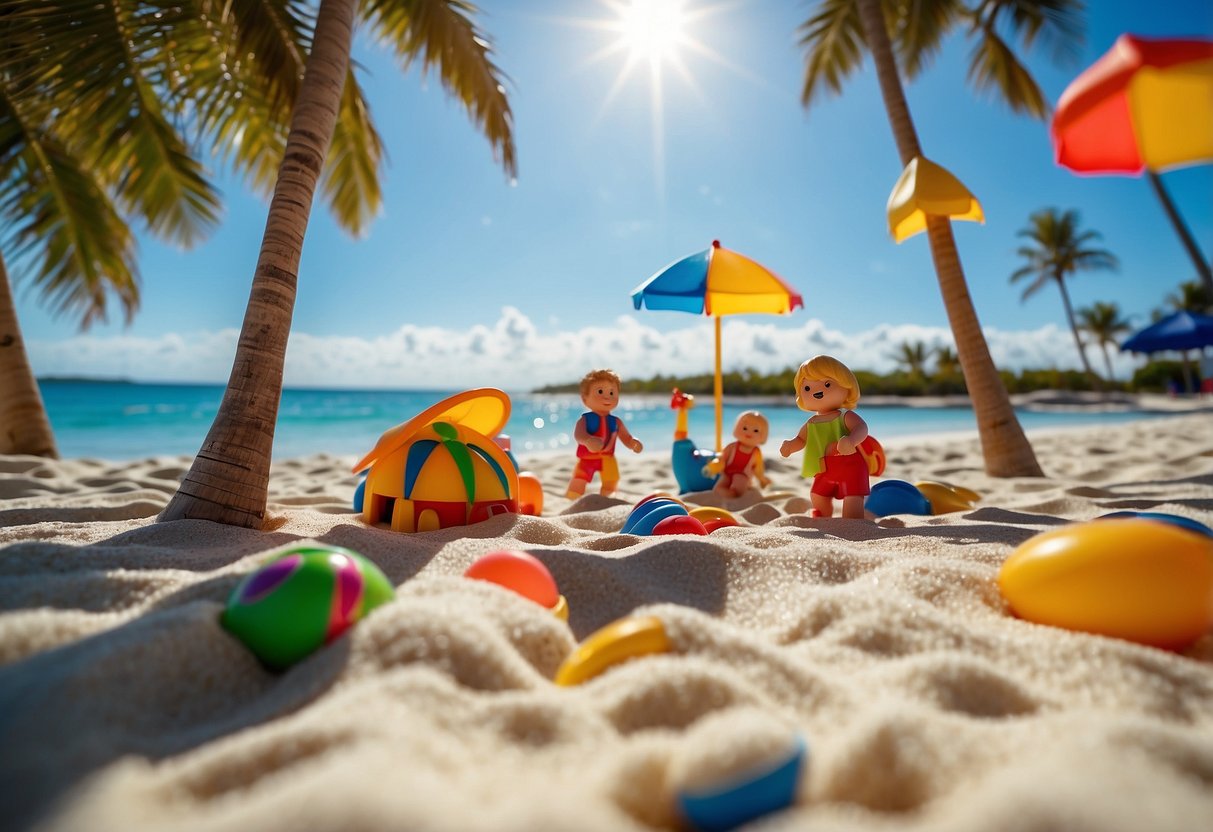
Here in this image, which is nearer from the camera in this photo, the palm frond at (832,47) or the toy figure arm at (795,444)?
the toy figure arm at (795,444)

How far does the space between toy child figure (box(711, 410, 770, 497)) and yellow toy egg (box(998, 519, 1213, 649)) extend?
8.96 feet

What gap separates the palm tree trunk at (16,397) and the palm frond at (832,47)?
7.86 metres

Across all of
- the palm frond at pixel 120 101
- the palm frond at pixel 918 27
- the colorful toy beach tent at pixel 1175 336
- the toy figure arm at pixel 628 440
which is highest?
the palm frond at pixel 918 27

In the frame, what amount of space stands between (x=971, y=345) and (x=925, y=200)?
55.1 inches

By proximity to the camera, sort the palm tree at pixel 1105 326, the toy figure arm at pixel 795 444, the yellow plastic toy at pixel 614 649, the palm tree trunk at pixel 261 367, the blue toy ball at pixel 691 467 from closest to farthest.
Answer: the yellow plastic toy at pixel 614 649 < the palm tree trunk at pixel 261 367 < the toy figure arm at pixel 795 444 < the blue toy ball at pixel 691 467 < the palm tree at pixel 1105 326

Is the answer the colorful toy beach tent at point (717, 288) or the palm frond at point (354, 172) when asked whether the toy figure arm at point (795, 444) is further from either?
the palm frond at point (354, 172)

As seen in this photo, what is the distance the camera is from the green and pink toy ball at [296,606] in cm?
127

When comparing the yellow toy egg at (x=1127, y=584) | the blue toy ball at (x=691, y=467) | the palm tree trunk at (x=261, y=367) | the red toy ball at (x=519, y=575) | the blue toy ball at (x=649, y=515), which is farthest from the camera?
the blue toy ball at (x=691, y=467)

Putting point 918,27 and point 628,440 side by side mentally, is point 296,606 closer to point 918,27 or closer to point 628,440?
point 628,440

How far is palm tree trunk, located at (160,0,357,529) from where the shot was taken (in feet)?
8.20

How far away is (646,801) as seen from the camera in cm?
87

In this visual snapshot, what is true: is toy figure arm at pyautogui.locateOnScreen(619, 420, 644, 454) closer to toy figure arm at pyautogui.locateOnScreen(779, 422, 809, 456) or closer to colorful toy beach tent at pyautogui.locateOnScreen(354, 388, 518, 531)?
toy figure arm at pyautogui.locateOnScreen(779, 422, 809, 456)

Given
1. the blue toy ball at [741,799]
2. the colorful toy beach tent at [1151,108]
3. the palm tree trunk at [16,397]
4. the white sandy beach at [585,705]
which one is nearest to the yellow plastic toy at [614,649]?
the white sandy beach at [585,705]

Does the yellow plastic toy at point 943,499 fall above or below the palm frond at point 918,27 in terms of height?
below
